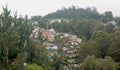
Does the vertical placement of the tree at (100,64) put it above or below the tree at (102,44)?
below

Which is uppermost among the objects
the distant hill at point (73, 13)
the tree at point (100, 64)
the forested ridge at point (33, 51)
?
the distant hill at point (73, 13)

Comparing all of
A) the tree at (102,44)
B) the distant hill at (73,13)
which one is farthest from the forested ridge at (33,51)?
the distant hill at (73,13)

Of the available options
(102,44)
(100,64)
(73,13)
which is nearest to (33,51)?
(100,64)

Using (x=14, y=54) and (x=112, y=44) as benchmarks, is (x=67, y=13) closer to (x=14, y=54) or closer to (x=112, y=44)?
(x=112, y=44)

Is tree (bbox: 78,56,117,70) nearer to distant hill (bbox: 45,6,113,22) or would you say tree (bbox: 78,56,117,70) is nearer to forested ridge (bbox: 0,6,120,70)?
forested ridge (bbox: 0,6,120,70)

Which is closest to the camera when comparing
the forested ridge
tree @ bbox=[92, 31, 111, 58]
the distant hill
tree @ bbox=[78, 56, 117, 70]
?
the forested ridge

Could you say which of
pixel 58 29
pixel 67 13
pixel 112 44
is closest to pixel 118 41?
pixel 112 44

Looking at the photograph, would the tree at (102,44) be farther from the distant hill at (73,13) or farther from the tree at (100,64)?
the distant hill at (73,13)

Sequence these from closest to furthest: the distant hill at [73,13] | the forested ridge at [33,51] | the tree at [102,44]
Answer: the forested ridge at [33,51] → the tree at [102,44] → the distant hill at [73,13]

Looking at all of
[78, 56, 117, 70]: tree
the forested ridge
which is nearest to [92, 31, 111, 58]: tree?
the forested ridge

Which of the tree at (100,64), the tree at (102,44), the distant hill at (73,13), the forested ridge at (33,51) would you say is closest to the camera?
the forested ridge at (33,51)

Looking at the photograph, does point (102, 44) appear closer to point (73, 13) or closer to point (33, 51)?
point (33, 51)
